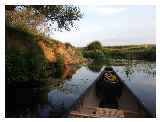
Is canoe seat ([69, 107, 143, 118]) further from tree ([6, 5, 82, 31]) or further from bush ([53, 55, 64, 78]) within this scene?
tree ([6, 5, 82, 31])

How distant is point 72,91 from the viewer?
396 cm

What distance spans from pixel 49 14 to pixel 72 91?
83 cm

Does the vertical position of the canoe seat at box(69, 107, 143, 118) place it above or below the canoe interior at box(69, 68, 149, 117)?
below

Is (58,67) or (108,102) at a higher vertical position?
(58,67)

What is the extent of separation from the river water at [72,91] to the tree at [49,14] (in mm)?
505

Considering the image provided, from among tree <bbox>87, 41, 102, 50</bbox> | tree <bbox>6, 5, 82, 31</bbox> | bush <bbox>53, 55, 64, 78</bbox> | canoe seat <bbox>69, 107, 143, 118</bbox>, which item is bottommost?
canoe seat <bbox>69, 107, 143, 118</bbox>

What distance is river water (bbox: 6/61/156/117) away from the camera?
3.86 metres

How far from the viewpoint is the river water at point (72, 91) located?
386cm

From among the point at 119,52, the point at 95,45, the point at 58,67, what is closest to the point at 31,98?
the point at 58,67

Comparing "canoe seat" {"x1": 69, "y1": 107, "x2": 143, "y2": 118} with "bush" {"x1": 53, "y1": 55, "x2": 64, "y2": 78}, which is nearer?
"canoe seat" {"x1": 69, "y1": 107, "x2": 143, "y2": 118}

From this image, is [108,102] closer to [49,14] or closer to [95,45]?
[95,45]

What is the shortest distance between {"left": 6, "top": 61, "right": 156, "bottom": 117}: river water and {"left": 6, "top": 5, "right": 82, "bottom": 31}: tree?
0.50m

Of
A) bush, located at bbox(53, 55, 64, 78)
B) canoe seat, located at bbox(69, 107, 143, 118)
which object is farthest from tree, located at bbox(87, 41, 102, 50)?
canoe seat, located at bbox(69, 107, 143, 118)

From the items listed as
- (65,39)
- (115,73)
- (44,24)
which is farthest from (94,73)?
(44,24)
